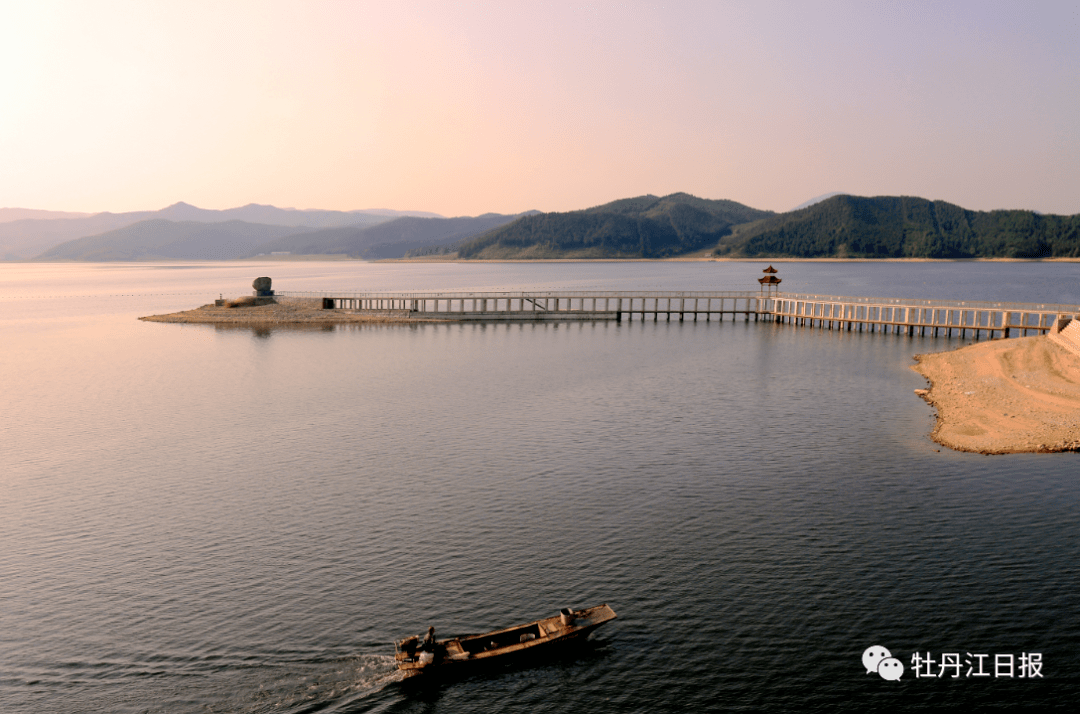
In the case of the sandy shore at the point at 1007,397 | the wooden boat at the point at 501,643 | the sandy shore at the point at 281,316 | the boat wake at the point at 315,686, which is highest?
the sandy shore at the point at 281,316

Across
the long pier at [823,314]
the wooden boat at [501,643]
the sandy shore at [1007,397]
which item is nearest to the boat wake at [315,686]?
the wooden boat at [501,643]

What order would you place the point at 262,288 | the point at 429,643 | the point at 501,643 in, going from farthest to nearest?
the point at 262,288
the point at 501,643
the point at 429,643

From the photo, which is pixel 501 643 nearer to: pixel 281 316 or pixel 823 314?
pixel 281 316

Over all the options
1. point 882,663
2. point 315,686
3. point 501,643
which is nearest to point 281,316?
point 315,686

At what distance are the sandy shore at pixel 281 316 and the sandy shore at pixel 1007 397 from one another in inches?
3346

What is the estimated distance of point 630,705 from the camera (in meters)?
22.7

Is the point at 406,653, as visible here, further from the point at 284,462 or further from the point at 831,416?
the point at 831,416

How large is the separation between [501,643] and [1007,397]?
51.5m

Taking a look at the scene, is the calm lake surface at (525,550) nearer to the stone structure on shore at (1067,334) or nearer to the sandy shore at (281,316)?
the stone structure on shore at (1067,334)

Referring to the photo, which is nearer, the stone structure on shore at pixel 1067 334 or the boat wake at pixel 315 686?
the boat wake at pixel 315 686

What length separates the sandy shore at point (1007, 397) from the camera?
4856 cm

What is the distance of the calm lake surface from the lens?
23.8 m

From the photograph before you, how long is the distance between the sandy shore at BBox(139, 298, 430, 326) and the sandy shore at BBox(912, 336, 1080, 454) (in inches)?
3346

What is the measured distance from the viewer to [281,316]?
132250 millimetres
